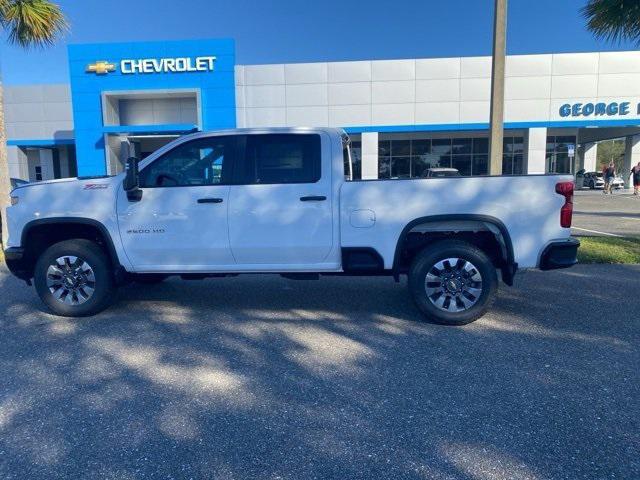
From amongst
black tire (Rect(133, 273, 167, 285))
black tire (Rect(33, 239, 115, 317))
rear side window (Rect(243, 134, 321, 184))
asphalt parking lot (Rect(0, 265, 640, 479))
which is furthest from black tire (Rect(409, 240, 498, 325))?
black tire (Rect(33, 239, 115, 317))

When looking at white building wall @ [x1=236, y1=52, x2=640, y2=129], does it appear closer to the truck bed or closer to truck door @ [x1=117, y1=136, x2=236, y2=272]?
truck door @ [x1=117, y1=136, x2=236, y2=272]

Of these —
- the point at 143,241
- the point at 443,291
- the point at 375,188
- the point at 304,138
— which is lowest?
the point at 443,291

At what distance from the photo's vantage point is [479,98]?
87.1 ft

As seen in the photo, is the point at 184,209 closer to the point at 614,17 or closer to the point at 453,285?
the point at 453,285

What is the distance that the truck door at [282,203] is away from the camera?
199 inches

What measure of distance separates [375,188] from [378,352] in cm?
165

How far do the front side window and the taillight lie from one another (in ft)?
11.1

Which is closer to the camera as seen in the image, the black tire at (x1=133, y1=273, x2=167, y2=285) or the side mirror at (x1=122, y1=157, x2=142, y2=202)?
the side mirror at (x1=122, y1=157, x2=142, y2=202)

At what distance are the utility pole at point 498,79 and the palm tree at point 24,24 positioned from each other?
9994 millimetres

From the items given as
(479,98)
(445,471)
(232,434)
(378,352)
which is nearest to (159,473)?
(232,434)

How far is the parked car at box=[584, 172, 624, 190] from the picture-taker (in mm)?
33562

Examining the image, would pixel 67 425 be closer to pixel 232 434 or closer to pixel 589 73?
pixel 232 434

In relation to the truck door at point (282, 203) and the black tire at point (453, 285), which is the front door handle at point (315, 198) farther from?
the black tire at point (453, 285)

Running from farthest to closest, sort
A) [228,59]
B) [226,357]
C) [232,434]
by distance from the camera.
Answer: [228,59] → [226,357] → [232,434]
